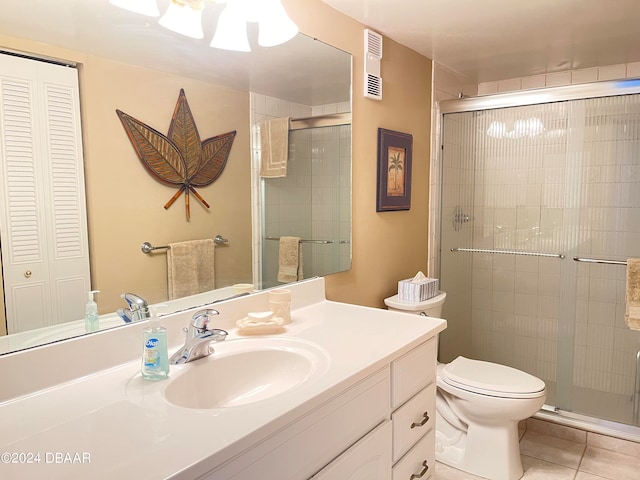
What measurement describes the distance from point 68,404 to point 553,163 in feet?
8.51

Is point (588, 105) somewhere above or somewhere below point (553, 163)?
above

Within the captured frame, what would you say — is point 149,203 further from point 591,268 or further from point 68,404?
point 591,268

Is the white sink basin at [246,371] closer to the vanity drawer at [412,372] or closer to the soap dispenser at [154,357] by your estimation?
the soap dispenser at [154,357]

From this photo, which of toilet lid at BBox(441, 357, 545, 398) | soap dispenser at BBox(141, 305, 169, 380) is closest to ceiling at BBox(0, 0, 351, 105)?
Result: soap dispenser at BBox(141, 305, 169, 380)

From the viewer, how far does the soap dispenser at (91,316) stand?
127cm

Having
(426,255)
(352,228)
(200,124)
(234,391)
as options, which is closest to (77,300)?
(234,391)

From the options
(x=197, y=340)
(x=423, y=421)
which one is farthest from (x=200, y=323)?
(x=423, y=421)

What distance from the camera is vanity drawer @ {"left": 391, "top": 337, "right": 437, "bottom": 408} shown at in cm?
143

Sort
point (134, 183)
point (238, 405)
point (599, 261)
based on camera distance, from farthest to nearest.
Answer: point (599, 261), point (134, 183), point (238, 405)

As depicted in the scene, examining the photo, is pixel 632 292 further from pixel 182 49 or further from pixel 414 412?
pixel 182 49

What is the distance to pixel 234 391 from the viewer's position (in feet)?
4.54

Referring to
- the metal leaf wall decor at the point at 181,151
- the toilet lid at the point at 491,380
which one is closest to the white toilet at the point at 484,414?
the toilet lid at the point at 491,380

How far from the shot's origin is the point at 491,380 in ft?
7.17

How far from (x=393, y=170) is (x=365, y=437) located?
1545 millimetres
